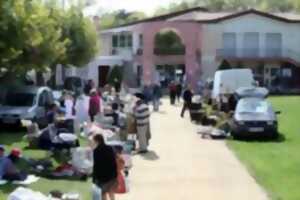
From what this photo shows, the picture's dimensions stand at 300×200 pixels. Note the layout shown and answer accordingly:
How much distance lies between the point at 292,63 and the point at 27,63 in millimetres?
47212

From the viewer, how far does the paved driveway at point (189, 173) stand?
1925cm

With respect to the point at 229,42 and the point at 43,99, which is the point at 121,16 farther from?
the point at 43,99

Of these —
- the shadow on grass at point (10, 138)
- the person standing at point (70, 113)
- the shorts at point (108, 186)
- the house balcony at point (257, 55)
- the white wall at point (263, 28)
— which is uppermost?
the white wall at point (263, 28)

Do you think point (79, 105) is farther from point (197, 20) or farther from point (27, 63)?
point (197, 20)

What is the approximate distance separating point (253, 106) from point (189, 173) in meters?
11.9

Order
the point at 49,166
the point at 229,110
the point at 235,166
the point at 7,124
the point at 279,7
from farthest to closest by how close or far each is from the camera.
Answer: the point at 279,7
the point at 229,110
the point at 7,124
the point at 235,166
the point at 49,166

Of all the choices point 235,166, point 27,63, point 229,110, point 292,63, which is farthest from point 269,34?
point 235,166

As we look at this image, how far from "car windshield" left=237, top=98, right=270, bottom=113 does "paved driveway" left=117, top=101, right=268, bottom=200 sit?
220cm

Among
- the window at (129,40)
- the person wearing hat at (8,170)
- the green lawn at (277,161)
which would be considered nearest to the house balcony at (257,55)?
the window at (129,40)

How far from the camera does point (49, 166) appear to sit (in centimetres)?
2186

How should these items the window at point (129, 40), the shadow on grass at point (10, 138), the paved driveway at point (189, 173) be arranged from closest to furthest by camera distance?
the paved driveway at point (189, 173)
the shadow on grass at point (10, 138)
the window at point (129, 40)

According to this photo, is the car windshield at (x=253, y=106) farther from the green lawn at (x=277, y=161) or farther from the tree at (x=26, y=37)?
the tree at (x=26, y=37)

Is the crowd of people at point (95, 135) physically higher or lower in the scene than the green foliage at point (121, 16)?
lower

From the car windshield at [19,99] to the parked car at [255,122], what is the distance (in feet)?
25.5
